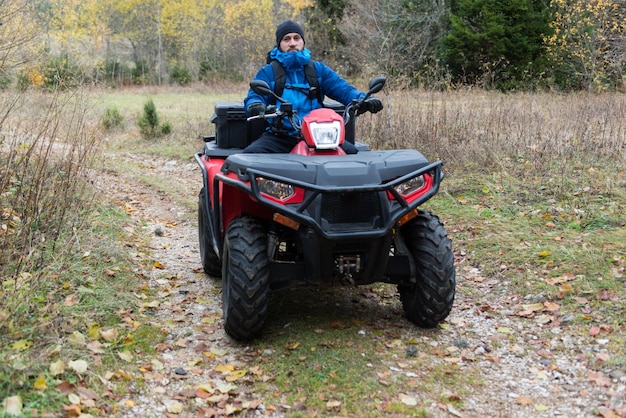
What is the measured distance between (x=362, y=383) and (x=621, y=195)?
159 inches

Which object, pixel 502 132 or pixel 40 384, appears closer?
pixel 40 384

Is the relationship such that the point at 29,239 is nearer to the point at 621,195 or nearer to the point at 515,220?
the point at 515,220

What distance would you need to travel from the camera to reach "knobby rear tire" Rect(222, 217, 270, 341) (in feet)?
12.3

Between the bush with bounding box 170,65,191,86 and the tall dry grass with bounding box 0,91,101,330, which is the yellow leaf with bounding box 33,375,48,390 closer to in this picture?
the tall dry grass with bounding box 0,91,101,330

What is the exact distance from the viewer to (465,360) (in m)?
3.87

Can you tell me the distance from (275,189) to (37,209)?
2.08 metres

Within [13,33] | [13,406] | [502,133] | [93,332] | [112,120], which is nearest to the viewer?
[13,406]

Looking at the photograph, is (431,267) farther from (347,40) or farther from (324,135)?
(347,40)

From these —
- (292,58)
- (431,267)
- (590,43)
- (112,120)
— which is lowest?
(112,120)

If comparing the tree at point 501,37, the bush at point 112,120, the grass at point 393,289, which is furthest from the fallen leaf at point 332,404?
the tree at point 501,37

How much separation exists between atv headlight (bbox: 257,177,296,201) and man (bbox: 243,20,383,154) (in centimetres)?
95

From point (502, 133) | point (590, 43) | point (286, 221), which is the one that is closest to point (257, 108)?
point (286, 221)

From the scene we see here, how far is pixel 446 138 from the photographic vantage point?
8.38 m

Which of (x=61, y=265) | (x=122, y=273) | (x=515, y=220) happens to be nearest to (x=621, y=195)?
(x=515, y=220)
